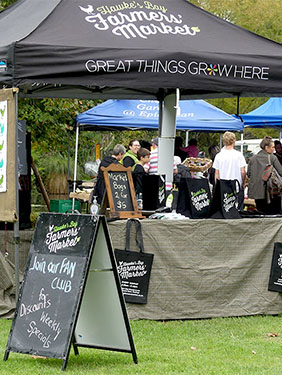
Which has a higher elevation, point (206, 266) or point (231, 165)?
point (231, 165)

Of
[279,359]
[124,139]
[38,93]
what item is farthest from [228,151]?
[124,139]

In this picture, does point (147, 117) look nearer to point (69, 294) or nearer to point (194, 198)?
point (194, 198)

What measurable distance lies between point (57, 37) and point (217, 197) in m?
2.28

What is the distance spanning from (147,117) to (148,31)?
8099 millimetres

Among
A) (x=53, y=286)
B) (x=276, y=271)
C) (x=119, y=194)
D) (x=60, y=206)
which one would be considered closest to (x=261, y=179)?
(x=60, y=206)

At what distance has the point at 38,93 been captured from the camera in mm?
10180

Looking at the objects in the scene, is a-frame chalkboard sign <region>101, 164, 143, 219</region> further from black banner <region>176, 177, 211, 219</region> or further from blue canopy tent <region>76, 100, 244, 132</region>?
blue canopy tent <region>76, 100, 244, 132</region>

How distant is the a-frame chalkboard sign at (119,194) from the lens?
7.84 m

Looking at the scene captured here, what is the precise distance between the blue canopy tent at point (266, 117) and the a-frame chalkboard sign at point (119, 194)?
34.2 ft

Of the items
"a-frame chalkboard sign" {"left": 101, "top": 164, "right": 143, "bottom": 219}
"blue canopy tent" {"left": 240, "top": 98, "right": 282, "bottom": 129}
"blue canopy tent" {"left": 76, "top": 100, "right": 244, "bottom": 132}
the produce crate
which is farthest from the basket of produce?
"blue canopy tent" {"left": 240, "top": 98, "right": 282, "bottom": 129}

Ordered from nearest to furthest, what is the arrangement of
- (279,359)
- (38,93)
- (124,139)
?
(279,359)
(38,93)
(124,139)

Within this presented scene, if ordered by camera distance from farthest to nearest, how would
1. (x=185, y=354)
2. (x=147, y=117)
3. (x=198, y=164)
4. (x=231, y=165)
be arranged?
(x=147, y=117)
(x=198, y=164)
(x=231, y=165)
(x=185, y=354)

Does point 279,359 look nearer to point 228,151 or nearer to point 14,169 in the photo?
point 14,169

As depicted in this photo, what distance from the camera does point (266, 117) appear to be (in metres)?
18.3
